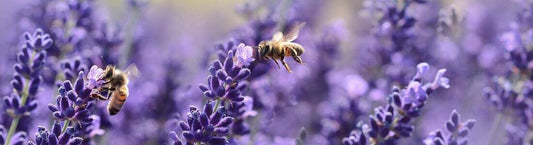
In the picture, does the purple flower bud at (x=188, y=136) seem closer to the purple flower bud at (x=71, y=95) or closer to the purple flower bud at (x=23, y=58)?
the purple flower bud at (x=71, y=95)

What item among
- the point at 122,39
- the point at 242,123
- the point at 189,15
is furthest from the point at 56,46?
the point at 189,15

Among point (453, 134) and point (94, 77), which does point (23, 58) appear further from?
point (453, 134)

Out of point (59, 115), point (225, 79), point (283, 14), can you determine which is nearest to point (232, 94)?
point (225, 79)

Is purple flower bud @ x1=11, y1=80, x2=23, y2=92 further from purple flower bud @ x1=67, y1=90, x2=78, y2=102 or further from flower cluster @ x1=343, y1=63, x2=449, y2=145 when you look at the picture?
flower cluster @ x1=343, y1=63, x2=449, y2=145

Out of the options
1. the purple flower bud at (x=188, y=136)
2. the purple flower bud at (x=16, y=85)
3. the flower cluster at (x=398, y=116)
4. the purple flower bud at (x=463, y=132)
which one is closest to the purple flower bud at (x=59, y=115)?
the purple flower bud at (x=188, y=136)

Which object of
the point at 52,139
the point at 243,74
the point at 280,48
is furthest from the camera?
the point at 280,48

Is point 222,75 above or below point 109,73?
below

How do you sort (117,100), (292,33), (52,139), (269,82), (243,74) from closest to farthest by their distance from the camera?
1. (52,139)
2. (243,74)
3. (117,100)
4. (292,33)
5. (269,82)
